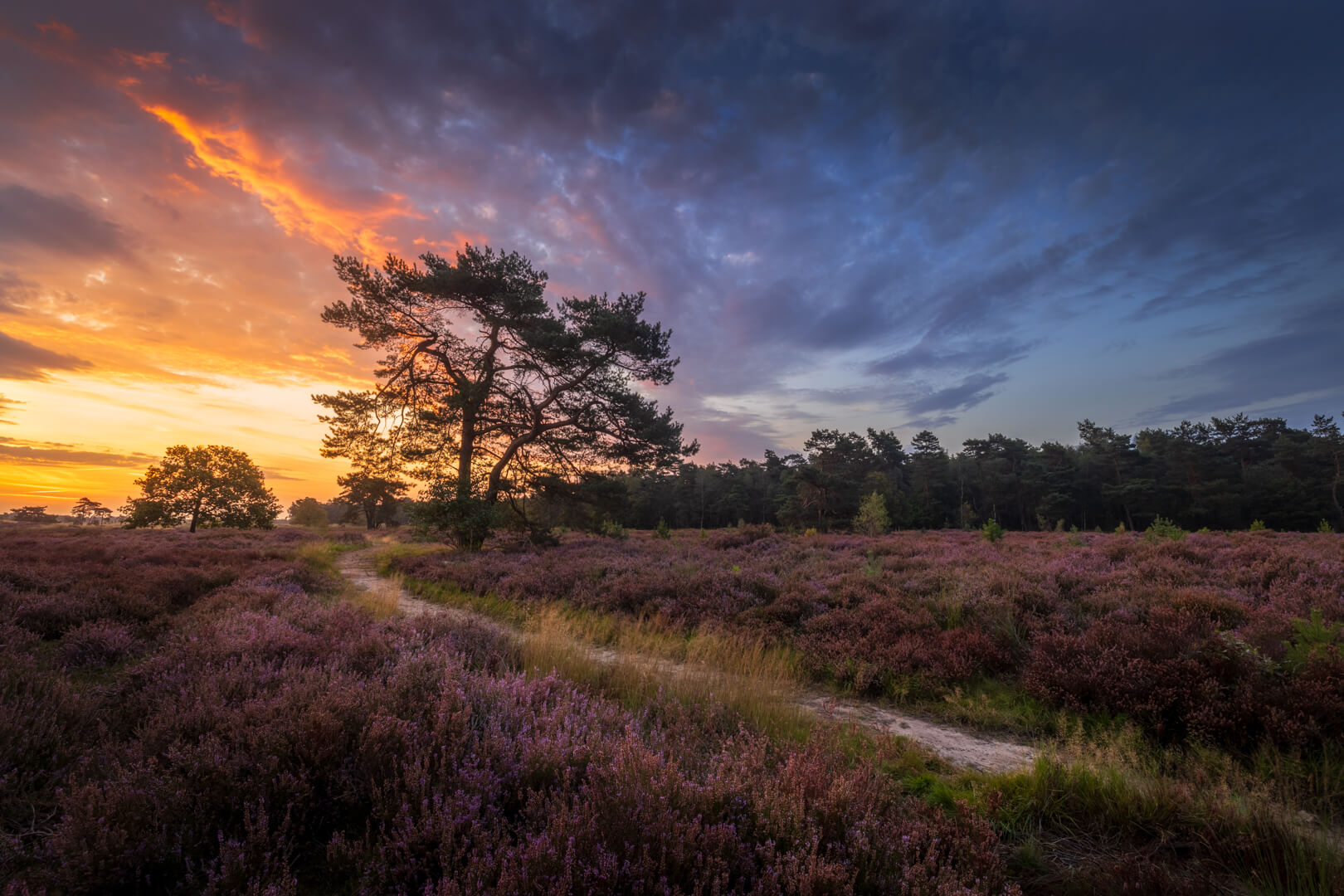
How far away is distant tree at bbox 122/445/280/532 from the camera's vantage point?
37625 mm

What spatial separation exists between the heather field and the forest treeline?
33035mm

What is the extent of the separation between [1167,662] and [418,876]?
285 inches

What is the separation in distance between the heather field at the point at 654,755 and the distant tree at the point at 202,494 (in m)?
40.5

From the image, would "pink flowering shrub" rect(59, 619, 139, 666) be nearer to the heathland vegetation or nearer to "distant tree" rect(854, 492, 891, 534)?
the heathland vegetation

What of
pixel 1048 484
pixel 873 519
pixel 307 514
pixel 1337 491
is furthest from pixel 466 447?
pixel 1337 491

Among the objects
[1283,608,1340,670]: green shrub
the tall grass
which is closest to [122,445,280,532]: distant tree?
the tall grass

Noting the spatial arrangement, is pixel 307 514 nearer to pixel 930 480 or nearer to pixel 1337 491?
pixel 930 480

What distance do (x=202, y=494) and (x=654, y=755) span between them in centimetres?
5187

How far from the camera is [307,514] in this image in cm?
5872

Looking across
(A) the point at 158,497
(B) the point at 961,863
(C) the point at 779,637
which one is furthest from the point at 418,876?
(A) the point at 158,497

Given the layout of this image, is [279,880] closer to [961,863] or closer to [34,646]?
[961,863]

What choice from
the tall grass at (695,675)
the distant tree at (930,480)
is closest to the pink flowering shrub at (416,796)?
the tall grass at (695,675)

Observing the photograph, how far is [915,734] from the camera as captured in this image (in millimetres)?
5262

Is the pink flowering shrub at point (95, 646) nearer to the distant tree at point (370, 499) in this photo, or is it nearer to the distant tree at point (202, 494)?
the distant tree at point (370, 499)
